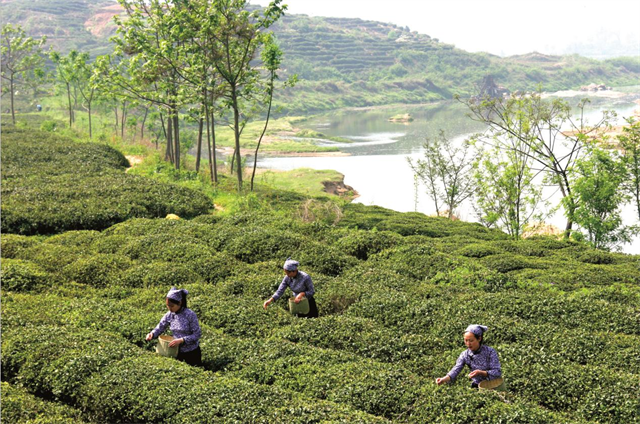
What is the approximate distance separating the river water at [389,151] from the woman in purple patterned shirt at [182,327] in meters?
31.8

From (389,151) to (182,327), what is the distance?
71926mm

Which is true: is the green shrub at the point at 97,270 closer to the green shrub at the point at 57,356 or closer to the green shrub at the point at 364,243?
the green shrub at the point at 57,356

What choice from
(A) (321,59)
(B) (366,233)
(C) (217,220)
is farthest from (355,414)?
(A) (321,59)

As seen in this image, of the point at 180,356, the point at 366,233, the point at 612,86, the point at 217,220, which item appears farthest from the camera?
Answer: the point at 612,86

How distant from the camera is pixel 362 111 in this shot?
14638 cm

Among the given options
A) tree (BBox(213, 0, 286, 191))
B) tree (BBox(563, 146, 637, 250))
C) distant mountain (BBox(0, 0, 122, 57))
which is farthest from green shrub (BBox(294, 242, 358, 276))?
distant mountain (BBox(0, 0, 122, 57))

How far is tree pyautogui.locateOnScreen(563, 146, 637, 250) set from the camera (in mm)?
29844

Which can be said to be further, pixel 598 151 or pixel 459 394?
pixel 598 151

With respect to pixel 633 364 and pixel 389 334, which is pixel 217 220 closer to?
pixel 389 334

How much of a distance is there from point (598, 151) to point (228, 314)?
26.1 meters

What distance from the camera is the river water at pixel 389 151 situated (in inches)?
2036

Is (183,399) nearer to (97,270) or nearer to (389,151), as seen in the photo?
(97,270)

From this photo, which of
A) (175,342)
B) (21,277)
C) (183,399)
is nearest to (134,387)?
(183,399)

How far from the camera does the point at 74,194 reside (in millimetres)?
23062
